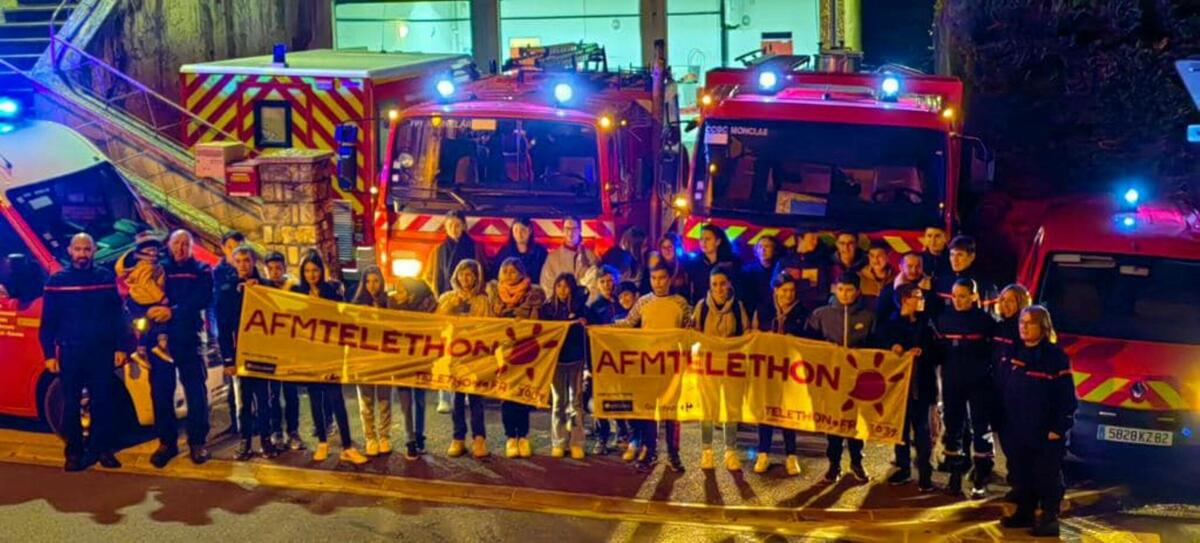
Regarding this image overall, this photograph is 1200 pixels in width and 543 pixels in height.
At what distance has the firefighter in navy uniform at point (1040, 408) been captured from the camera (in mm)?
8516

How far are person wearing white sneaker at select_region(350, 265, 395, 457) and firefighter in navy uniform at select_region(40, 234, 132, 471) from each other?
182 cm

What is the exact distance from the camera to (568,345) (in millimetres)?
10148

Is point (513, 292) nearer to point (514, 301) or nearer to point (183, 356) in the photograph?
point (514, 301)

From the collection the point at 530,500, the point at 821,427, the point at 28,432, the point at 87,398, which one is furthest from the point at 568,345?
the point at 28,432

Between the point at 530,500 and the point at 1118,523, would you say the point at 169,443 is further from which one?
the point at 1118,523

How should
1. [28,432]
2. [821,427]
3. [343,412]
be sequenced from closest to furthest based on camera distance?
1. [821,427]
2. [343,412]
3. [28,432]

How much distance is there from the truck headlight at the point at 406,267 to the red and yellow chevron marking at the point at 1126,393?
5929mm

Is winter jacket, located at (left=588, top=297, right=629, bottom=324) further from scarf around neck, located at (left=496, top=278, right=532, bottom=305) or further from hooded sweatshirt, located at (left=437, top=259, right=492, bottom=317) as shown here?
hooded sweatshirt, located at (left=437, top=259, right=492, bottom=317)

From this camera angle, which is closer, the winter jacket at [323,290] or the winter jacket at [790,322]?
the winter jacket at [790,322]

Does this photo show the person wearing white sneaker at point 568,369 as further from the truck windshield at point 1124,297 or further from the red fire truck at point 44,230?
the truck windshield at point 1124,297

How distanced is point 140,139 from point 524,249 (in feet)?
22.1

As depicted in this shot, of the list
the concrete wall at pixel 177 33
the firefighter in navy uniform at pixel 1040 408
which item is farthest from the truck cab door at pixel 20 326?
the concrete wall at pixel 177 33

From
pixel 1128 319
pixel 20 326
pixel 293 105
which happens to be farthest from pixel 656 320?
pixel 293 105

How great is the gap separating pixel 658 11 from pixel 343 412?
12.6 m
